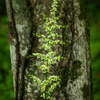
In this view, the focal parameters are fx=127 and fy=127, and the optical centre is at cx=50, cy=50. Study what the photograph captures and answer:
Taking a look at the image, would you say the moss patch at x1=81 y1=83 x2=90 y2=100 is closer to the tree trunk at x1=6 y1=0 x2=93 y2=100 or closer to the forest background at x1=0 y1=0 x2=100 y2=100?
the tree trunk at x1=6 y1=0 x2=93 y2=100

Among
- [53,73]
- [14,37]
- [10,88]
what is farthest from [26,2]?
[10,88]

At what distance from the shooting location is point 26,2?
1213 millimetres

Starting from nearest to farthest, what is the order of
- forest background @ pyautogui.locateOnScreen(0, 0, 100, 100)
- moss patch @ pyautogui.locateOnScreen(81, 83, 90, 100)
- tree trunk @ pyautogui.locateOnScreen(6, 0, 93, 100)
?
tree trunk @ pyautogui.locateOnScreen(6, 0, 93, 100) < moss patch @ pyautogui.locateOnScreen(81, 83, 90, 100) < forest background @ pyautogui.locateOnScreen(0, 0, 100, 100)

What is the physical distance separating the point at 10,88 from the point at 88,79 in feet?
7.47

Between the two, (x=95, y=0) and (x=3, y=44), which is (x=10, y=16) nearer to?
(x=3, y=44)

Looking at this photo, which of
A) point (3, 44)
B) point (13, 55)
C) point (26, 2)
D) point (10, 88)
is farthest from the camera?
point (3, 44)

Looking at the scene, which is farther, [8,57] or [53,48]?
[8,57]

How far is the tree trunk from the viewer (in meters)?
1.23

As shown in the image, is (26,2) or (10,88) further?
(10,88)

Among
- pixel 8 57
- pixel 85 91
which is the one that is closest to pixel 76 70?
pixel 85 91

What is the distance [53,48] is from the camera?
1.26 metres

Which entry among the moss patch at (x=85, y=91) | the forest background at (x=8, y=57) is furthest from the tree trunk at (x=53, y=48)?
the forest background at (x=8, y=57)

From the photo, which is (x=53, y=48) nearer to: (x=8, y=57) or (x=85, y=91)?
(x=85, y=91)

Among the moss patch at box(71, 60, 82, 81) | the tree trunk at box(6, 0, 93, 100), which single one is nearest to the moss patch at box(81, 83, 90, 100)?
the tree trunk at box(6, 0, 93, 100)
